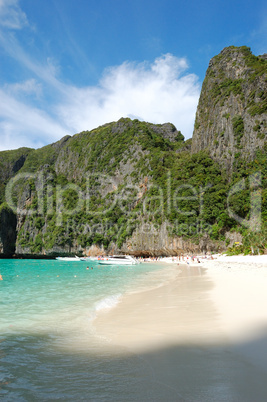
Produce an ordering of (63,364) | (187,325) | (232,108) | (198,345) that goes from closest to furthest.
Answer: (63,364)
(198,345)
(187,325)
(232,108)

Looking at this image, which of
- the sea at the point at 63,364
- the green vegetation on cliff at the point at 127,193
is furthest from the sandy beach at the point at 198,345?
the green vegetation on cliff at the point at 127,193

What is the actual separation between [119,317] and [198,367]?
4132mm

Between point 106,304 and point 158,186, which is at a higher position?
point 158,186

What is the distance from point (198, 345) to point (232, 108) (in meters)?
71.4

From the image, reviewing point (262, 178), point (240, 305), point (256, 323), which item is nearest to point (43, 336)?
point (256, 323)

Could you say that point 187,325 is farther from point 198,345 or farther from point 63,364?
point 63,364

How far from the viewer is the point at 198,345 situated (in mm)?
4680

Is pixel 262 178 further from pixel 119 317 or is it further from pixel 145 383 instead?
pixel 145 383

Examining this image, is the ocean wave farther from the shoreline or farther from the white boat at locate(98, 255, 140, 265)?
the white boat at locate(98, 255, 140, 265)

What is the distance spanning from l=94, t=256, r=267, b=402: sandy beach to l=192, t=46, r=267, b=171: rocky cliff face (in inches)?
2193

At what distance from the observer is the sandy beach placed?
308 centimetres

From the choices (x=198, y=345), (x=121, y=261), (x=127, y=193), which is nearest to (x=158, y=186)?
(x=127, y=193)

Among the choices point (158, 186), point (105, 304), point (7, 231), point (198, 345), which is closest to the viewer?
point (198, 345)

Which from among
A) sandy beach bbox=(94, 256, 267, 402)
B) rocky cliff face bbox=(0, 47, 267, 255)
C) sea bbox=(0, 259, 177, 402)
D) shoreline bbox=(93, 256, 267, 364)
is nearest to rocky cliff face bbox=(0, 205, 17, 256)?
rocky cliff face bbox=(0, 47, 267, 255)
